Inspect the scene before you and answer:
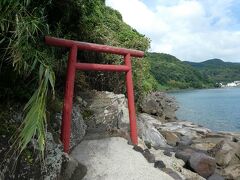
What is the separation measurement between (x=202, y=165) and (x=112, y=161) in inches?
155

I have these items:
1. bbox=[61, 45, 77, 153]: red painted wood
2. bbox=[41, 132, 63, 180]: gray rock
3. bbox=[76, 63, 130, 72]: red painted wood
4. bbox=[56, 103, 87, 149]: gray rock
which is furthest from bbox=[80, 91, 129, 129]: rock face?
bbox=[41, 132, 63, 180]: gray rock

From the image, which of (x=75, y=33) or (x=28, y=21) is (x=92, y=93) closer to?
(x=75, y=33)

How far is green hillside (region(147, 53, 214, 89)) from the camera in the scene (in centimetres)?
13546

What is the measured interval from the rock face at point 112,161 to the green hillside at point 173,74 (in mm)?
118034

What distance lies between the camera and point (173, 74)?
14412 cm

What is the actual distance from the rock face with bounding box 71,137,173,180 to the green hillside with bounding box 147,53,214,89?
118 meters

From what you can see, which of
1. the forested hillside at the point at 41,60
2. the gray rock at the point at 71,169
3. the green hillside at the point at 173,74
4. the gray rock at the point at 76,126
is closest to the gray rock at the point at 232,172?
the forested hillside at the point at 41,60

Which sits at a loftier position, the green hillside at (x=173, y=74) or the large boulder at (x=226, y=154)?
the green hillside at (x=173, y=74)

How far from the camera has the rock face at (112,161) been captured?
721 centimetres

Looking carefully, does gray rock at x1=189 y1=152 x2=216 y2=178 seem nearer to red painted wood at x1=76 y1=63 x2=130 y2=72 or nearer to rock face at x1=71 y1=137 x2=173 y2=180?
rock face at x1=71 y1=137 x2=173 y2=180

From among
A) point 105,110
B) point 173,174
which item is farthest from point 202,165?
point 105,110

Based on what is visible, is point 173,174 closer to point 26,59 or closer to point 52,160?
point 52,160

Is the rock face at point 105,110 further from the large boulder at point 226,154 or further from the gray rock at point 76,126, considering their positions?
the large boulder at point 226,154

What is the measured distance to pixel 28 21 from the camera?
18.5 ft
